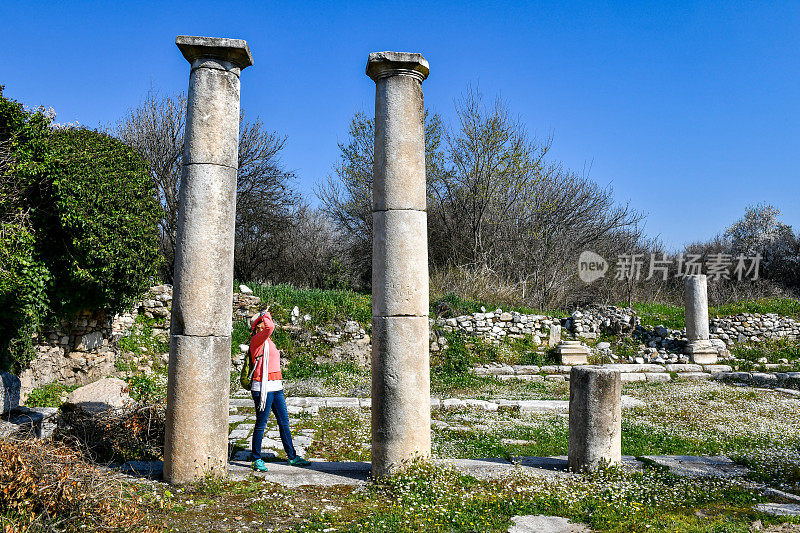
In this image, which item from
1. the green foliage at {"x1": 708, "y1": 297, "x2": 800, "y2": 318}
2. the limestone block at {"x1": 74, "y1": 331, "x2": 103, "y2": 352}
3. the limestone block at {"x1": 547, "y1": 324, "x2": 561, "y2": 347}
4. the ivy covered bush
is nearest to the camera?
the ivy covered bush

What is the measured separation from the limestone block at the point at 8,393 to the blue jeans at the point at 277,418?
2935 millimetres

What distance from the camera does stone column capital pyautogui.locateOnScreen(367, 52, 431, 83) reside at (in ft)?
19.1

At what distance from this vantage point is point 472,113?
2377 centimetres

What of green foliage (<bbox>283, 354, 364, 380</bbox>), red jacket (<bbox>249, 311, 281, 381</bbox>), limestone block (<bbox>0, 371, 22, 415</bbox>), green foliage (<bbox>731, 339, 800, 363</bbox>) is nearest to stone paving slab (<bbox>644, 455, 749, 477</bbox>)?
red jacket (<bbox>249, 311, 281, 381</bbox>)

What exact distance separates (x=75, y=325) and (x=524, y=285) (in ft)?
55.4

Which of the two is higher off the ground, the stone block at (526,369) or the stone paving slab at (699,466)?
the stone paving slab at (699,466)

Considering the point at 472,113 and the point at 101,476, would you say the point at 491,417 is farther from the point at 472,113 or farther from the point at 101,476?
the point at 472,113

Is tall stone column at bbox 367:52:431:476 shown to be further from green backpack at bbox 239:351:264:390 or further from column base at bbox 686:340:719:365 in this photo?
column base at bbox 686:340:719:365

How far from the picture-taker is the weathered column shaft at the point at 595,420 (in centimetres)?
612

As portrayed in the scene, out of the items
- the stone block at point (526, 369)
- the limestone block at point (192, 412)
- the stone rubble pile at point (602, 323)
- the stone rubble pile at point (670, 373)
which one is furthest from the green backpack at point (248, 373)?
the stone rubble pile at point (602, 323)

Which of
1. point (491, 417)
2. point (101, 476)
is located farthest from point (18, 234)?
point (491, 417)

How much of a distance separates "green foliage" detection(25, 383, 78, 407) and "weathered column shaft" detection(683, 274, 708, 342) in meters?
17.2

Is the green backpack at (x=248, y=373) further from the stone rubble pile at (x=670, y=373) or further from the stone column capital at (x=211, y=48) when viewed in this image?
the stone rubble pile at (x=670, y=373)

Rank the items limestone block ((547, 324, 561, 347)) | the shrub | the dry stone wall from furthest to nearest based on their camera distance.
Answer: limestone block ((547, 324, 561, 347)), the dry stone wall, the shrub
